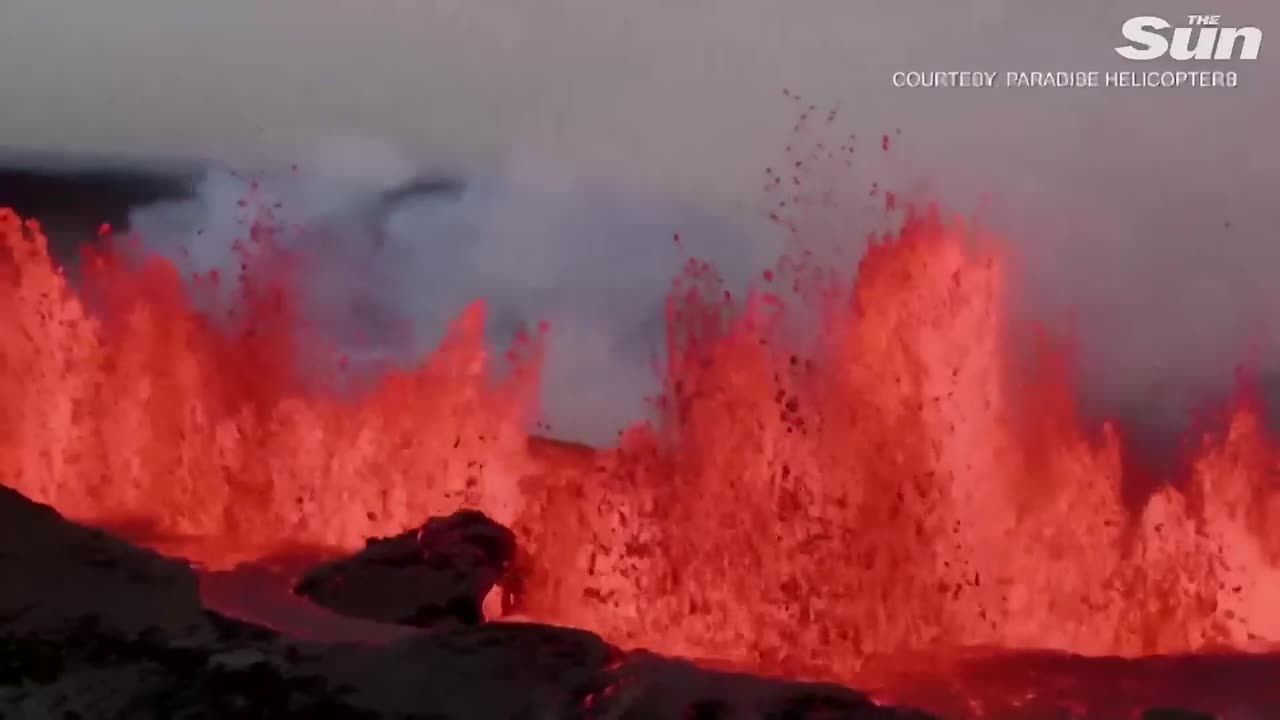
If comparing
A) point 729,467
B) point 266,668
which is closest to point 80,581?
point 266,668

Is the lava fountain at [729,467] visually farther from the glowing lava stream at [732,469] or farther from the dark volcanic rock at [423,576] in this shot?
the dark volcanic rock at [423,576]

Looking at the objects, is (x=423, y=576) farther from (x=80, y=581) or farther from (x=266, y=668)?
(x=80, y=581)

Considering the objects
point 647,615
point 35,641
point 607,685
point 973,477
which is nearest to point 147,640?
point 35,641

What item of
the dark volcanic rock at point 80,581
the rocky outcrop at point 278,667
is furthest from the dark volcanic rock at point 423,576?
the dark volcanic rock at point 80,581

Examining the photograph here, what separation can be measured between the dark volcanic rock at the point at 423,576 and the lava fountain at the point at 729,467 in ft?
2.98

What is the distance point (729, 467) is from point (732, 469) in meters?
0.03

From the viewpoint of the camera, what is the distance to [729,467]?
24.6 ft

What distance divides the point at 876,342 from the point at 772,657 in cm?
247

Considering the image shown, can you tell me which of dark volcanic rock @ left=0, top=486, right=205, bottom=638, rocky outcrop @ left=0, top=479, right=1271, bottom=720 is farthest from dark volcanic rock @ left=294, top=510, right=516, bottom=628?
dark volcanic rock @ left=0, top=486, right=205, bottom=638

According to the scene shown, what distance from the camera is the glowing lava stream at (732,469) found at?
6.96 meters

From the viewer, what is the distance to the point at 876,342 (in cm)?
758

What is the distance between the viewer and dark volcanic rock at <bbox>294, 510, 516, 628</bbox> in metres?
4.64

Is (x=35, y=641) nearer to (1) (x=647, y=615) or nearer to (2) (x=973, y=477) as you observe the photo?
(1) (x=647, y=615)

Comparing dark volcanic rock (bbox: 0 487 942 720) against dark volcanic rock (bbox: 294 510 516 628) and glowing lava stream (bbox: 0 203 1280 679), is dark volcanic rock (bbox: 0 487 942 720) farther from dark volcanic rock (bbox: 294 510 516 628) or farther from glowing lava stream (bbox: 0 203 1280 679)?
glowing lava stream (bbox: 0 203 1280 679)
